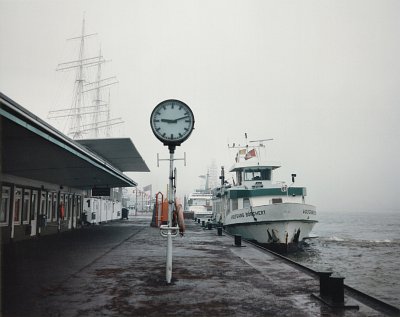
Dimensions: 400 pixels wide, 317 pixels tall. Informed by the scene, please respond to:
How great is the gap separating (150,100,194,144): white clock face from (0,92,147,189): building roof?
3.17 m

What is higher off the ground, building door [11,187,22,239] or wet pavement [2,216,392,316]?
building door [11,187,22,239]

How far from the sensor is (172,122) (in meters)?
8.88

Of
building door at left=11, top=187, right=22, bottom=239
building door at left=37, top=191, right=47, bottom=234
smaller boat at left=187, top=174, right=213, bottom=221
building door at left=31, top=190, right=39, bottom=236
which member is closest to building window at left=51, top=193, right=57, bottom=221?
building door at left=37, top=191, right=47, bottom=234

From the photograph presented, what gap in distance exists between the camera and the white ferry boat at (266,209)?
73.4 ft

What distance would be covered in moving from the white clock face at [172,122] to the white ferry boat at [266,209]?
14.4 meters

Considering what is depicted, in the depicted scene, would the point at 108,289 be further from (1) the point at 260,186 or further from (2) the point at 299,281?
(1) the point at 260,186

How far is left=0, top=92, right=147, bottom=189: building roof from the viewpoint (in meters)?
8.30

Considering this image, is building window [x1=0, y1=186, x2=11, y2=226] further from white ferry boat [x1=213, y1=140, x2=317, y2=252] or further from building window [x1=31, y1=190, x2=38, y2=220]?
white ferry boat [x1=213, y1=140, x2=317, y2=252]

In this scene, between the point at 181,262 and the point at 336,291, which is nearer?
the point at 336,291

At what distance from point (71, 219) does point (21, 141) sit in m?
18.5

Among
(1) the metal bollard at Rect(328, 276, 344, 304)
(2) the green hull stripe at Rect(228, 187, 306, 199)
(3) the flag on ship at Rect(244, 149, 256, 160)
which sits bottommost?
(1) the metal bollard at Rect(328, 276, 344, 304)

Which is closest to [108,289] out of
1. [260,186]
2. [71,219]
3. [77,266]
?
[77,266]

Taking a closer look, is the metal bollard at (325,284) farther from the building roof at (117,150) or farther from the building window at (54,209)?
the building roof at (117,150)

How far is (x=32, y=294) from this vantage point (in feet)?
22.6
